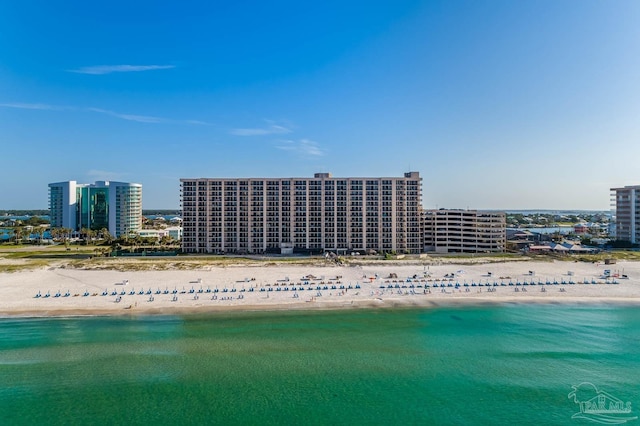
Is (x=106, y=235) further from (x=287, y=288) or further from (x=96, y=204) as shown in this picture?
(x=287, y=288)

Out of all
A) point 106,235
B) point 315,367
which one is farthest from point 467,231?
point 106,235

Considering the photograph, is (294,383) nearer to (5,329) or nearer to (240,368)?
(240,368)

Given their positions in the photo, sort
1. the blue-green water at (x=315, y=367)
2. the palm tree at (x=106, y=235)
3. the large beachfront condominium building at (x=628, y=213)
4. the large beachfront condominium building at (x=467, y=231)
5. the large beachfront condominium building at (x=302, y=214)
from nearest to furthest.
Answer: the blue-green water at (x=315, y=367) < the large beachfront condominium building at (x=302, y=214) < the large beachfront condominium building at (x=467, y=231) < the large beachfront condominium building at (x=628, y=213) < the palm tree at (x=106, y=235)

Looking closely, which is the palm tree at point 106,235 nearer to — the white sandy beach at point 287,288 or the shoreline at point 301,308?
the white sandy beach at point 287,288

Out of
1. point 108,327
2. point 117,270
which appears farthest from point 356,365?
point 117,270

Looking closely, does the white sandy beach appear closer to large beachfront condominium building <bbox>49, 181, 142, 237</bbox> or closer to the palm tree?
the palm tree

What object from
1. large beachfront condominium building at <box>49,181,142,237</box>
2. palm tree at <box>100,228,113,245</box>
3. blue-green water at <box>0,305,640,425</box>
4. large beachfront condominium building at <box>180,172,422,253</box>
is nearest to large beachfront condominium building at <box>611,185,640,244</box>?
large beachfront condominium building at <box>180,172,422,253</box>

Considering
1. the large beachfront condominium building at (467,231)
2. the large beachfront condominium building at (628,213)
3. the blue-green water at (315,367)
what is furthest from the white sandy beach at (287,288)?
the large beachfront condominium building at (628,213)
